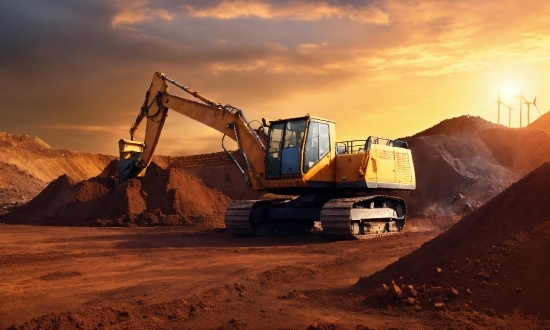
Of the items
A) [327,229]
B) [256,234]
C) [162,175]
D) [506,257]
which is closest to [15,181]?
[162,175]

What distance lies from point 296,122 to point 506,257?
8814 millimetres

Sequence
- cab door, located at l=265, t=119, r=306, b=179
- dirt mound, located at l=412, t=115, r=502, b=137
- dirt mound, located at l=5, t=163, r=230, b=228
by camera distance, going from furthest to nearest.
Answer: dirt mound, located at l=412, t=115, r=502, b=137 → dirt mound, located at l=5, t=163, r=230, b=228 → cab door, located at l=265, t=119, r=306, b=179

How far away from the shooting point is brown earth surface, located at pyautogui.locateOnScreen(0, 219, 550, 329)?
6.34 metres

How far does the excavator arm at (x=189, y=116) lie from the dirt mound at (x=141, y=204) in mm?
1045

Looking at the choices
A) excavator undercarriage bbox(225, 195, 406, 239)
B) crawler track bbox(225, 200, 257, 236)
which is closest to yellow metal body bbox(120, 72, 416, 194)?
excavator undercarriage bbox(225, 195, 406, 239)

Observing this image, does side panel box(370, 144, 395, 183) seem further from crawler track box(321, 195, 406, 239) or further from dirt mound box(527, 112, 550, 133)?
dirt mound box(527, 112, 550, 133)

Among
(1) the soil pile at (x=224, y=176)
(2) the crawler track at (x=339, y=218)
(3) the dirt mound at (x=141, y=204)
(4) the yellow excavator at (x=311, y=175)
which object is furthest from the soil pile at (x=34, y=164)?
(2) the crawler track at (x=339, y=218)

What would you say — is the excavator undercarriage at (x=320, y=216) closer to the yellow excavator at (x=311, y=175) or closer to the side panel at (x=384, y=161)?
the yellow excavator at (x=311, y=175)

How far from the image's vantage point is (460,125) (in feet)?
149

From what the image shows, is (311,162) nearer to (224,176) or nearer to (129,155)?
(129,155)

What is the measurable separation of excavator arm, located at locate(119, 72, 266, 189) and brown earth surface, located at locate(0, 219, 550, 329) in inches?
113

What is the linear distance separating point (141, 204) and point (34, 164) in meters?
36.3

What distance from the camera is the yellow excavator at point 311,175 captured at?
15.3 m

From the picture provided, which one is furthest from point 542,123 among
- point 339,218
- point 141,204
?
point 339,218
